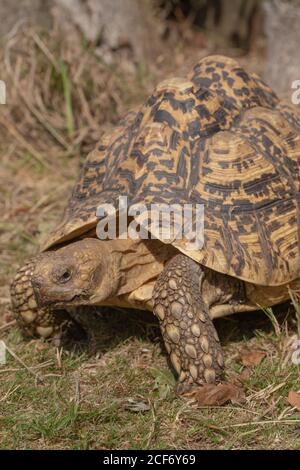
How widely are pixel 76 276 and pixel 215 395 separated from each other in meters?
0.89

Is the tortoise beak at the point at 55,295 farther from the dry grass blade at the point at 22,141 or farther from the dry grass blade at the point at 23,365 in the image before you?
the dry grass blade at the point at 22,141

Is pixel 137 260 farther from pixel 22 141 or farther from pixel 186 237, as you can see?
pixel 22 141

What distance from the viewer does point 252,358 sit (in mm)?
4148

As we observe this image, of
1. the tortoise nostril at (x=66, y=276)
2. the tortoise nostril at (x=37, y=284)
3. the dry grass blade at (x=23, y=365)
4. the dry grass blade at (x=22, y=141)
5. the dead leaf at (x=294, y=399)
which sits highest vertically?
the dry grass blade at (x=22, y=141)

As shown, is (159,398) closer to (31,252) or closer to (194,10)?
(31,252)

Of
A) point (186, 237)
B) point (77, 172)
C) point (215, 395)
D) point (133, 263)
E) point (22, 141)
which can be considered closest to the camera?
point (215, 395)

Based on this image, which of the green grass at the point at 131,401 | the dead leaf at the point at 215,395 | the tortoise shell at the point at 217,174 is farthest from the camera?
the tortoise shell at the point at 217,174

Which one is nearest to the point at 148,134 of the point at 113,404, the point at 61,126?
the point at 113,404

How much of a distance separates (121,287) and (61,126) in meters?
3.19

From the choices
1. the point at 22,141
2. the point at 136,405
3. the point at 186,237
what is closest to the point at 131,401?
the point at 136,405

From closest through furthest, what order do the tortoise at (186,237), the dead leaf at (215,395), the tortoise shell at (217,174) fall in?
1. the dead leaf at (215,395)
2. the tortoise at (186,237)
3. the tortoise shell at (217,174)

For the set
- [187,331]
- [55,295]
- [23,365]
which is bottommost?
[23,365]

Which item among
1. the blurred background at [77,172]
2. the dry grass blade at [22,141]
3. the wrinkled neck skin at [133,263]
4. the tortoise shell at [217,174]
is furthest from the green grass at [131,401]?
the dry grass blade at [22,141]

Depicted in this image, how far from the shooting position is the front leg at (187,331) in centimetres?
374
